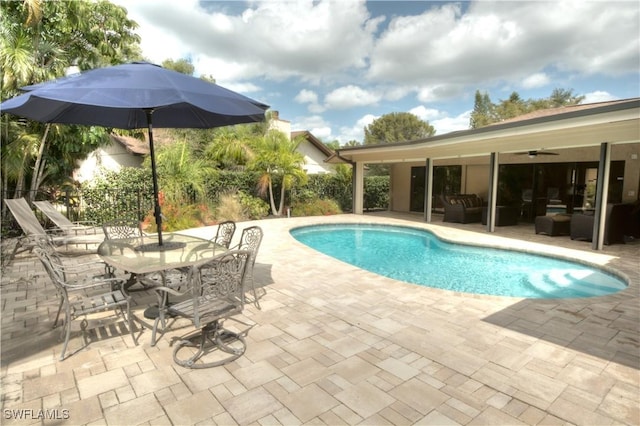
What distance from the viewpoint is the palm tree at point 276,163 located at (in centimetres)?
1382

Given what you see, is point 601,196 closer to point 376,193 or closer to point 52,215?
point 376,193

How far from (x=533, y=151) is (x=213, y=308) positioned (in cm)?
1099

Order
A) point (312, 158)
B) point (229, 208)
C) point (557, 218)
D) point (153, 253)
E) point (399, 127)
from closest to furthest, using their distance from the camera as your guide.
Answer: point (153, 253) → point (557, 218) → point (229, 208) → point (312, 158) → point (399, 127)

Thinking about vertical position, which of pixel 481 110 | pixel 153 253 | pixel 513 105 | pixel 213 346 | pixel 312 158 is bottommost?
pixel 213 346

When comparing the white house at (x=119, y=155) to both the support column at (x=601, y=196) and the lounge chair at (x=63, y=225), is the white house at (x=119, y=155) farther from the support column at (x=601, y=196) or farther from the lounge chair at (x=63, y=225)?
the support column at (x=601, y=196)

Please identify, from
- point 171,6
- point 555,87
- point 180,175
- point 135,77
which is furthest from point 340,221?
point 555,87

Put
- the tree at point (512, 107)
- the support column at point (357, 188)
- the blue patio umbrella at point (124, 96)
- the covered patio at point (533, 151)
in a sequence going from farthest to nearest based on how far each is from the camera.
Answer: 1. the tree at point (512, 107)
2. the support column at point (357, 188)
3. the covered patio at point (533, 151)
4. the blue patio umbrella at point (124, 96)

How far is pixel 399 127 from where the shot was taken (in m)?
48.5

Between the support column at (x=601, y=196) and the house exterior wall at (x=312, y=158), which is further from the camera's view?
the house exterior wall at (x=312, y=158)

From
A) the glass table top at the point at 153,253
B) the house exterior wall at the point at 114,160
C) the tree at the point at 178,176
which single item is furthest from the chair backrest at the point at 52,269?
the house exterior wall at the point at 114,160

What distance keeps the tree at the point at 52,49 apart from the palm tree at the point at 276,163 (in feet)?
18.2

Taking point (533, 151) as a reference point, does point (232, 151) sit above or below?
above

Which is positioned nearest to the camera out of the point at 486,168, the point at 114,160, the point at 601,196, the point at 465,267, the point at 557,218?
the point at 465,267

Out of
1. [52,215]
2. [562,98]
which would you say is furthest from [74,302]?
[562,98]
